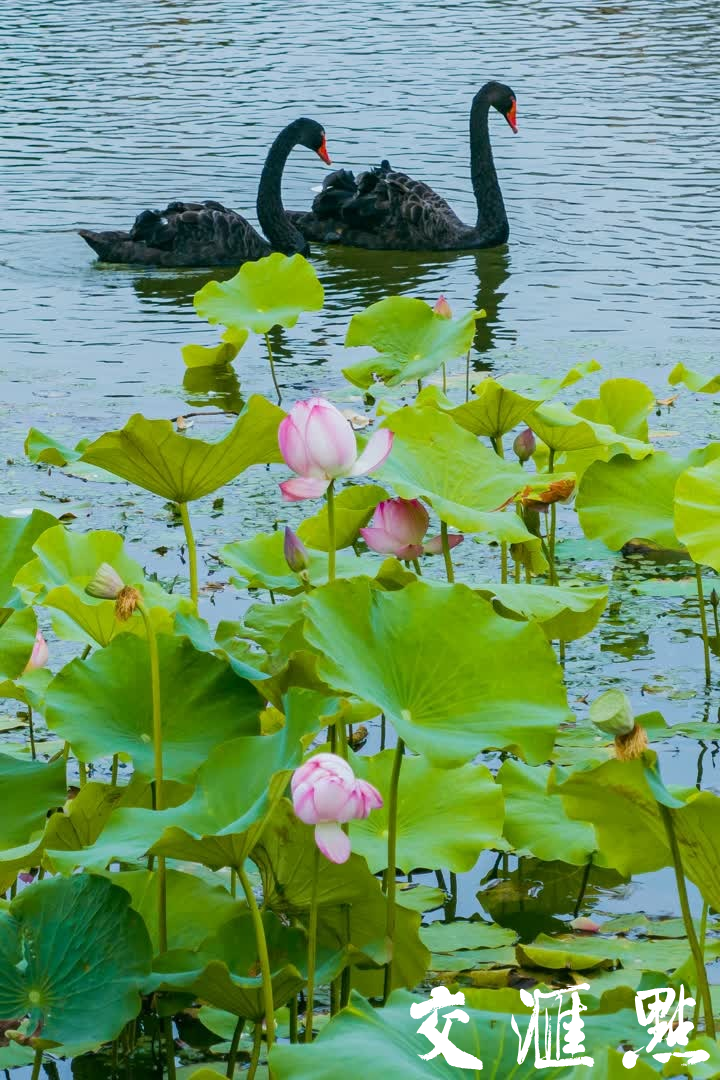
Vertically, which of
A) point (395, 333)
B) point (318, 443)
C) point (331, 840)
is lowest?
point (395, 333)

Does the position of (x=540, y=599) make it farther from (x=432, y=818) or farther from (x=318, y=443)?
(x=318, y=443)

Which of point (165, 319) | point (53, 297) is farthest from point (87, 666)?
point (53, 297)

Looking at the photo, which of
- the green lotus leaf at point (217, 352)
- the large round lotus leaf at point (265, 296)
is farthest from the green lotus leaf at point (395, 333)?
the green lotus leaf at point (217, 352)

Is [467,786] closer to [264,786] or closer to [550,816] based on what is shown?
[550,816]

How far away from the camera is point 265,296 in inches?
154

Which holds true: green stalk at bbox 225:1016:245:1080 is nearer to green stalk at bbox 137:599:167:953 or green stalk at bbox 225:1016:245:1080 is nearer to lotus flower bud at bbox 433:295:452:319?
green stalk at bbox 137:599:167:953

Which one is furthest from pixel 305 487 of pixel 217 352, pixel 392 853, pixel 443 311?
pixel 217 352

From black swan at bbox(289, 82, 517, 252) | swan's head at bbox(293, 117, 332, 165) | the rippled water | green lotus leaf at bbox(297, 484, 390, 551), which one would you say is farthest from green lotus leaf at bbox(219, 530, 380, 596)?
swan's head at bbox(293, 117, 332, 165)

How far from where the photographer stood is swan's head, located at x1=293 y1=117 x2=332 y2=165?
25.1 feet

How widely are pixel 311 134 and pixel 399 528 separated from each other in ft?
19.1

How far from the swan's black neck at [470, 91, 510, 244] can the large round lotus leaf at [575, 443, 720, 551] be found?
15.1 ft

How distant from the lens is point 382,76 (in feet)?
35.9

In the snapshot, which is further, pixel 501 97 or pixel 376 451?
pixel 501 97

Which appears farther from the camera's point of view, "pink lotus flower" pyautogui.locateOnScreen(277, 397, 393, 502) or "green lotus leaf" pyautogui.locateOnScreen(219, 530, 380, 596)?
"green lotus leaf" pyautogui.locateOnScreen(219, 530, 380, 596)
